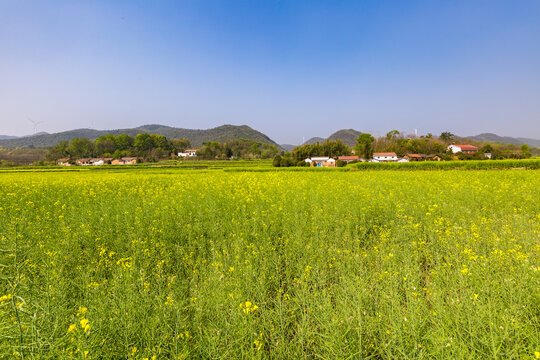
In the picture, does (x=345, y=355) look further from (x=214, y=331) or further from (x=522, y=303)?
(x=522, y=303)

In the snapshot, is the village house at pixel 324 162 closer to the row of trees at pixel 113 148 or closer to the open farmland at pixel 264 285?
the open farmland at pixel 264 285

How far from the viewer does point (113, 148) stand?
131 metres

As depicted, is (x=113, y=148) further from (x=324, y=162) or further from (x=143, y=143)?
(x=324, y=162)

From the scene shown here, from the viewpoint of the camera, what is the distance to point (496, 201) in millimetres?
9555

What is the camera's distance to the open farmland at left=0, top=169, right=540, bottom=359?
263 centimetres

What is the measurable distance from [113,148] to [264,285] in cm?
16160

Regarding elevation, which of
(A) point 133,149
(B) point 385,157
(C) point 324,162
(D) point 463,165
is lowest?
(D) point 463,165

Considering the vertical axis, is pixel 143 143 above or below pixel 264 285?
above

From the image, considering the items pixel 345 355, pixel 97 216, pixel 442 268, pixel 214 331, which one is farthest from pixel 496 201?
pixel 97 216

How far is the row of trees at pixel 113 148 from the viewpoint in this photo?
115 metres

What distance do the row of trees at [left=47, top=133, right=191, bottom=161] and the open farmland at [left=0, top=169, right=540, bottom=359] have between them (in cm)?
11607

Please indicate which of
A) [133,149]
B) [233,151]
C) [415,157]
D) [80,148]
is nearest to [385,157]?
[415,157]

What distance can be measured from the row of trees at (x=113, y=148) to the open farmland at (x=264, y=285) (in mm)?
116073

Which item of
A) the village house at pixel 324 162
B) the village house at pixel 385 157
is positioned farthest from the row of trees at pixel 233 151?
the village house at pixel 385 157
